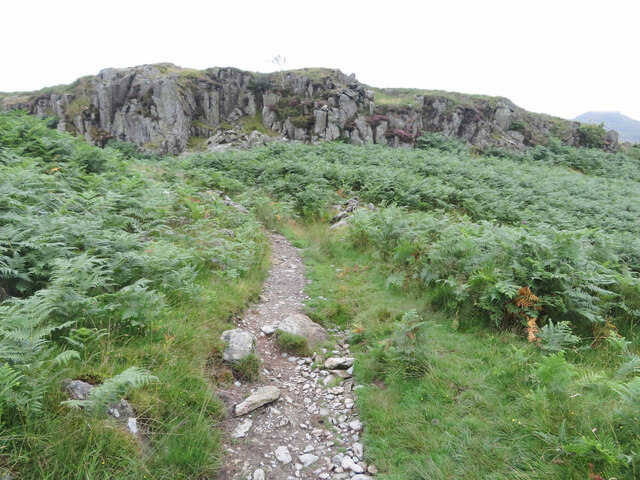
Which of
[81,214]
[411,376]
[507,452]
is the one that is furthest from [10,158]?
[507,452]

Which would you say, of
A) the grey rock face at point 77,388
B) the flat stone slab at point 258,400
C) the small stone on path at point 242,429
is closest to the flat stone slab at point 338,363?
the flat stone slab at point 258,400

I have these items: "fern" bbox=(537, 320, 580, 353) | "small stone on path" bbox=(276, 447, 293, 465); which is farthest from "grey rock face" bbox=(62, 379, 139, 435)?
"fern" bbox=(537, 320, 580, 353)

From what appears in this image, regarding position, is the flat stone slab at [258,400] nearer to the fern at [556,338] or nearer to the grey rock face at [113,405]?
the grey rock face at [113,405]

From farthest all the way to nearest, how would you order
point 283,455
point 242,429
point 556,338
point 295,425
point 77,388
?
point 556,338
point 295,425
point 242,429
point 283,455
point 77,388

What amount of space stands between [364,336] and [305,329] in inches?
39.6

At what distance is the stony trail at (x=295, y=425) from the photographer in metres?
3.10

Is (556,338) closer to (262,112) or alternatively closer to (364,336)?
(364,336)

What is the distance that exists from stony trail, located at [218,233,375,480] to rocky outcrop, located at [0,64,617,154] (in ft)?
106

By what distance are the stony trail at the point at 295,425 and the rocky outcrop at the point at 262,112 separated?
3221 cm

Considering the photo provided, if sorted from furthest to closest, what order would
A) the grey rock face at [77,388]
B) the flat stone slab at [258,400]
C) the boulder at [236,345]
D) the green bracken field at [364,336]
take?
1. the boulder at [236,345]
2. the flat stone slab at [258,400]
3. the grey rock face at [77,388]
4. the green bracken field at [364,336]

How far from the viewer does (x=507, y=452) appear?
270cm

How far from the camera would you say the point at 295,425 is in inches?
145

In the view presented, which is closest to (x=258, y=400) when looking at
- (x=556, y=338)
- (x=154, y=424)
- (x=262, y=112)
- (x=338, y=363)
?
(x=154, y=424)

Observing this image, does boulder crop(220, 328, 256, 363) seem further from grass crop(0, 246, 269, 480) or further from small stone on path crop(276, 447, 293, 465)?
small stone on path crop(276, 447, 293, 465)
